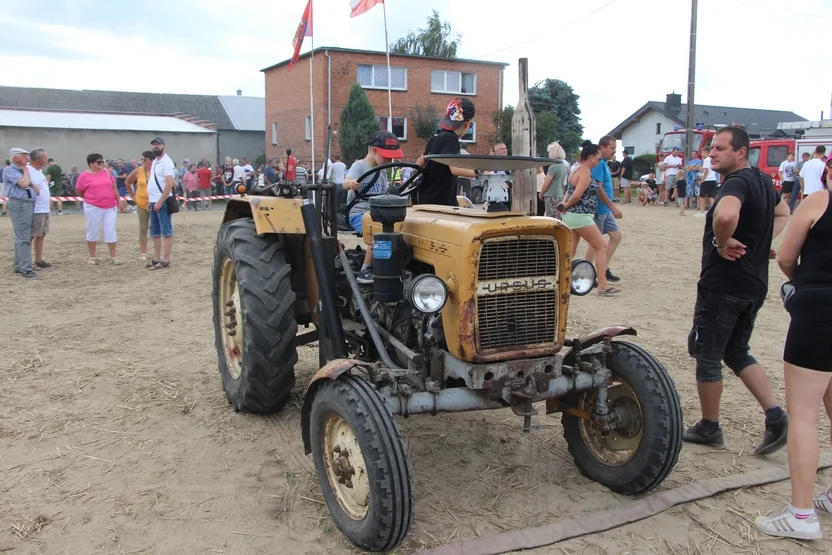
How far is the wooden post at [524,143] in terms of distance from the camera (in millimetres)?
7383

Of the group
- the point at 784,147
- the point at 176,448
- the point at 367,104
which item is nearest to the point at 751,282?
the point at 176,448

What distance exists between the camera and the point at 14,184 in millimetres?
8594

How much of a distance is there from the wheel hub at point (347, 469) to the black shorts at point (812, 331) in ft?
5.94

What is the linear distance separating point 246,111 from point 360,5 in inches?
1043

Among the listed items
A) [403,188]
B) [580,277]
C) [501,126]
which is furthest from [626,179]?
[580,277]

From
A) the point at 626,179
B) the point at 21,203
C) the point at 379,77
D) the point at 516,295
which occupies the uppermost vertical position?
the point at 379,77

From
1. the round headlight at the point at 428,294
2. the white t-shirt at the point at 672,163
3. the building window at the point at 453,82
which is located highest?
the building window at the point at 453,82

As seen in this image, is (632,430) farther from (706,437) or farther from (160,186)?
(160,186)

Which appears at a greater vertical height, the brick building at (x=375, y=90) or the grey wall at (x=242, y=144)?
the brick building at (x=375, y=90)

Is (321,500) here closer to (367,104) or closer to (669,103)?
(367,104)

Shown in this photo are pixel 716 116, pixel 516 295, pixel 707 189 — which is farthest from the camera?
pixel 716 116

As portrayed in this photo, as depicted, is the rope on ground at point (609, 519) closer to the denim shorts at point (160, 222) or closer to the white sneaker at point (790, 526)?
the white sneaker at point (790, 526)

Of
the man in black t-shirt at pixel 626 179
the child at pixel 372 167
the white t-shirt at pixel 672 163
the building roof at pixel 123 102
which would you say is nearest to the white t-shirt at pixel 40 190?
the child at pixel 372 167

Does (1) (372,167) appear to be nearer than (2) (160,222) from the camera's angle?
Yes
